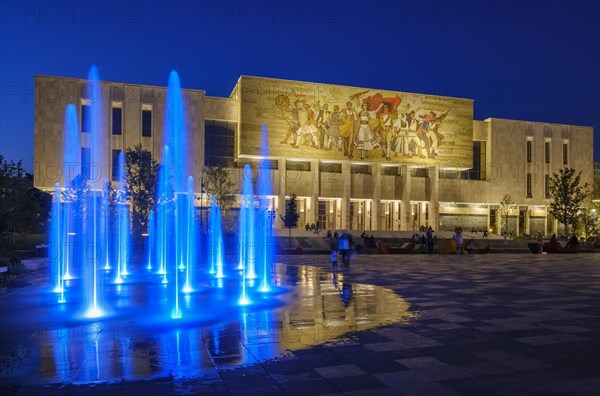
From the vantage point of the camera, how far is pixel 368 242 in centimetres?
3725

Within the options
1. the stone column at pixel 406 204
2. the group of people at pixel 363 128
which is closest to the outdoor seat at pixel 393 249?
the group of people at pixel 363 128

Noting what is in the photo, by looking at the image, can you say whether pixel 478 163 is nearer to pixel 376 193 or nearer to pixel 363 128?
pixel 376 193

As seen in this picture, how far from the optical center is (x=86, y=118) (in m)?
51.8

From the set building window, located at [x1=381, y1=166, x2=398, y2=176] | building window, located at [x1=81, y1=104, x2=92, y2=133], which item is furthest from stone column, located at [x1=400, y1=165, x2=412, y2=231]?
building window, located at [x1=81, y1=104, x2=92, y2=133]

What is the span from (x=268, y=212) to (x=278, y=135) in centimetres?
868

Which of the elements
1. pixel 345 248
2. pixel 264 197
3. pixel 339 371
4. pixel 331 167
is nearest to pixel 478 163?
pixel 331 167

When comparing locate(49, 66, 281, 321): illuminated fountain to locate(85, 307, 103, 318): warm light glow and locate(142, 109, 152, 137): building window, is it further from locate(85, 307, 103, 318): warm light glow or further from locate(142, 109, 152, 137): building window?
locate(142, 109, 152, 137): building window

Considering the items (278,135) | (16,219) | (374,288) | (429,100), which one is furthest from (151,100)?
(374,288)

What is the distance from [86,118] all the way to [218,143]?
1411cm

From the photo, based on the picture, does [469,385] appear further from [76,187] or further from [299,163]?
[299,163]

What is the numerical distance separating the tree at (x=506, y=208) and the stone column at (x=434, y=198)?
9.54 m

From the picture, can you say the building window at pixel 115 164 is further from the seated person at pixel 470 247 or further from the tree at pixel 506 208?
the tree at pixel 506 208

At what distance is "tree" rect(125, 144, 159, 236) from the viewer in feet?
124

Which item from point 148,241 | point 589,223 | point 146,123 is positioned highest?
point 146,123
